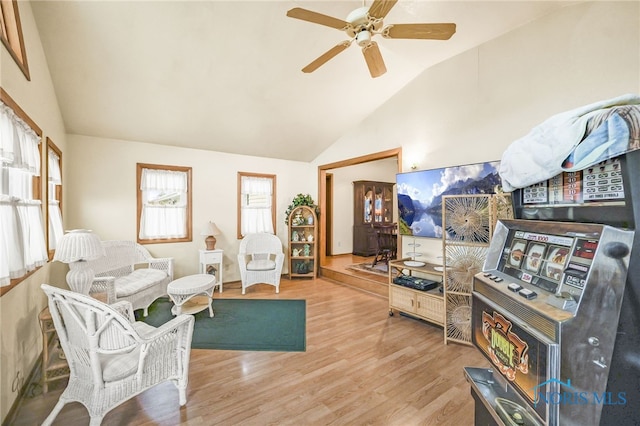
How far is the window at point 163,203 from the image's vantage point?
4.08m

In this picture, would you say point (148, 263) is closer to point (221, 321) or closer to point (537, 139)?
point (221, 321)

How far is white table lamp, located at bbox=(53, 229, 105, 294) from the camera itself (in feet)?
6.93

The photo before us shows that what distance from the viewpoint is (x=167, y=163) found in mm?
4277

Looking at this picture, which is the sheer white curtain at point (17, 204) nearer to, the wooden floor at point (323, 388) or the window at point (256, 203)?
the wooden floor at point (323, 388)

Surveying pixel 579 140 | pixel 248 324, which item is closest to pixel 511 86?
pixel 579 140

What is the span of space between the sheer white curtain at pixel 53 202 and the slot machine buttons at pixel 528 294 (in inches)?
154

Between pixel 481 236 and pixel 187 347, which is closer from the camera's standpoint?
pixel 187 347

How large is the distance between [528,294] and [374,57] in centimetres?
210

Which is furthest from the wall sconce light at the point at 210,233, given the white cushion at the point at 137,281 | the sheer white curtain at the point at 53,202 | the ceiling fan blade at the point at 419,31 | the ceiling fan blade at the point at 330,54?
the ceiling fan blade at the point at 419,31

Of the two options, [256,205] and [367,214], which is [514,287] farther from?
[367,214]

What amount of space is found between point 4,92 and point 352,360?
125 inches

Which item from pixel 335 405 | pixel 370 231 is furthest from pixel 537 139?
pixel 370 231

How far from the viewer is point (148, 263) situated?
3838 millimetres

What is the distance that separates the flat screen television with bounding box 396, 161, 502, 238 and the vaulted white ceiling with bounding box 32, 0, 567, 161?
4.73 ft
